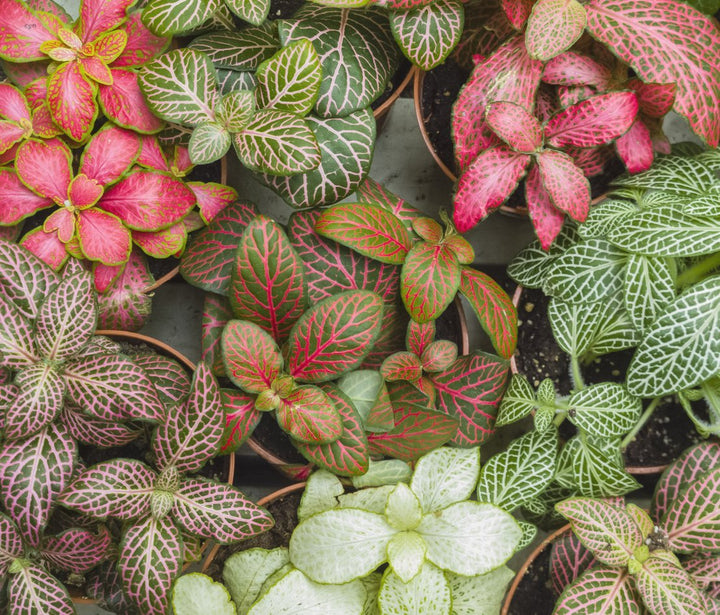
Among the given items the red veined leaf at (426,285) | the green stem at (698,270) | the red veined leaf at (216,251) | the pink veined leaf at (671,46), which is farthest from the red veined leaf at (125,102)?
the green stem at (698,270)

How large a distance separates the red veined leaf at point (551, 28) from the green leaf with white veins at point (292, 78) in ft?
1.09

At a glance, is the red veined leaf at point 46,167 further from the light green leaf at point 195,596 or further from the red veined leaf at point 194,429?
the light green leaf at point 195,596

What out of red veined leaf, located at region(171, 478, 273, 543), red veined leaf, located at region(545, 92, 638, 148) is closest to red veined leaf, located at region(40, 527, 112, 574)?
red veined leaf, located at region(171, 478, 273, 543)

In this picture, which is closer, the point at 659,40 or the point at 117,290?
Result: the point at 659,40

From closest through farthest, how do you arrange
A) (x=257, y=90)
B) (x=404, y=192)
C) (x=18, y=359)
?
(x=18, y=359) → (x=257, y=90) → (x=404, y=192)

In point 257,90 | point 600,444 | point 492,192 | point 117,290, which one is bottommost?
point 600,444

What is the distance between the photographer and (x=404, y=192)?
1.43m

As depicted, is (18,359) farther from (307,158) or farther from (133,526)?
(307,158)

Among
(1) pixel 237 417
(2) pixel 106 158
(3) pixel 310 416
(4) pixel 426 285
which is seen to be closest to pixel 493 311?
(4) pixel 426 285

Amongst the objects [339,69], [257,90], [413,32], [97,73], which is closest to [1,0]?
[97,73]

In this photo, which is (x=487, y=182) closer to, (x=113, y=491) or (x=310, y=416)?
(x=310, y=416)

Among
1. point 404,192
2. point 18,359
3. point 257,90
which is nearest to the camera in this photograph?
point 18,359

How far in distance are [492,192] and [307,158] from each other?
314 millimetres

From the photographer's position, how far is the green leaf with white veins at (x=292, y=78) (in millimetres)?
980
